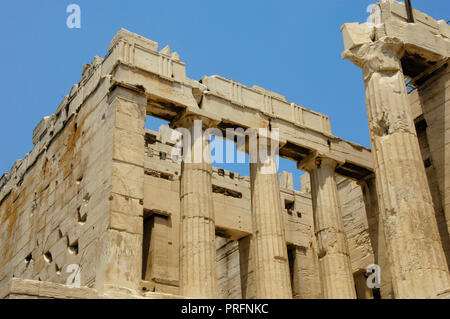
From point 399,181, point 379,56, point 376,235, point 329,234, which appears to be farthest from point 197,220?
point 376,235

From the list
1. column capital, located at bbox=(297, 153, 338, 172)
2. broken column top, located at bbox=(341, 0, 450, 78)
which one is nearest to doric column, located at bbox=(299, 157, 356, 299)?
column capital, located at bbox=(297, 153, 338, 172)

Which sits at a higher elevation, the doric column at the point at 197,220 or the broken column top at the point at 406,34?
the broken column top at the point at 406,34

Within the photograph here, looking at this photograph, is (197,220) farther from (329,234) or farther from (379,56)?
(379,56)

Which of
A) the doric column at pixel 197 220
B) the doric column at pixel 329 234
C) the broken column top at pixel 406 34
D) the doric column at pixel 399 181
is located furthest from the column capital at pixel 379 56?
the doric column at pixel 329 234

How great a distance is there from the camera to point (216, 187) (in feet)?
73.9

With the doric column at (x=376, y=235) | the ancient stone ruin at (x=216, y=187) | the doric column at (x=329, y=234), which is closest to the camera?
the ancient stone ruin at (x=216, y=187)

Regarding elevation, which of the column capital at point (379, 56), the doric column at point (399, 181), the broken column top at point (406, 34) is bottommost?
the doric column at point (399, 181)

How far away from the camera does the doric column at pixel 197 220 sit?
1582cm

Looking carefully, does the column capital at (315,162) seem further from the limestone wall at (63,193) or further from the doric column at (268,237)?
the limestone wall at (63,193)

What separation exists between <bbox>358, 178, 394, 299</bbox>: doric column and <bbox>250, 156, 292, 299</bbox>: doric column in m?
3.56

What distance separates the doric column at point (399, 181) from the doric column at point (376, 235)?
5.42 meters

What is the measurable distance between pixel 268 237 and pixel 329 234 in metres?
2.20

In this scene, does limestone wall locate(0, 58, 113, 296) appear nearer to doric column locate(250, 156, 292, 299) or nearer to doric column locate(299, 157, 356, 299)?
doric column locate(250, 156, 292, 299)

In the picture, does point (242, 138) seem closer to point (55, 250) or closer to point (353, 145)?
point (353, 145)
